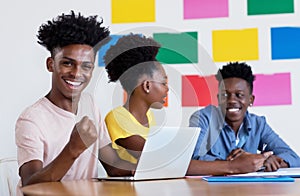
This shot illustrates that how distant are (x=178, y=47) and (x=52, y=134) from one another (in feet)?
2.69

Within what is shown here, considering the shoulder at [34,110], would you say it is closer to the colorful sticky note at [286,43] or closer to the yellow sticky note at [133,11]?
the yellow sticky note at [133,11]

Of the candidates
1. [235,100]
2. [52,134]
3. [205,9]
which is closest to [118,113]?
[52,134]

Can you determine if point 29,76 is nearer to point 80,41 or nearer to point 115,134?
point 80,41

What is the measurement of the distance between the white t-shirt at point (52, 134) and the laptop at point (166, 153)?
27 centimetres

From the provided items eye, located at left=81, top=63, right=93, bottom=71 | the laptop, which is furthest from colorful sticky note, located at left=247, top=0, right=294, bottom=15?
the laptop

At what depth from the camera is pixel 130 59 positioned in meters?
1.53

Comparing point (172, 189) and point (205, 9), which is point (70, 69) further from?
point (205, 9)

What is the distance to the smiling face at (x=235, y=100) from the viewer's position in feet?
6.72

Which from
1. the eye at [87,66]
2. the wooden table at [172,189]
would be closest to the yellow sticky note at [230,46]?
the eye at [87,66]

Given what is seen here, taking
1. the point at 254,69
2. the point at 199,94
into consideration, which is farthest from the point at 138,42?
the point at 254,69

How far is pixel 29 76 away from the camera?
2152 millimetres

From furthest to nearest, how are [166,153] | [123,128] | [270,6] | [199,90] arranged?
1. [270,6]
2. [199,90]
3. [123,128]
4. [166,153]

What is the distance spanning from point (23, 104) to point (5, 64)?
198 mm

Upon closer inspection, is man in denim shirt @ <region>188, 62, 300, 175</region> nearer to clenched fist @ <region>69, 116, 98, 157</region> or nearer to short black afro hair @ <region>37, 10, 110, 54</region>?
short black afro hair @ <region>37, 10, 110, 54</region>
